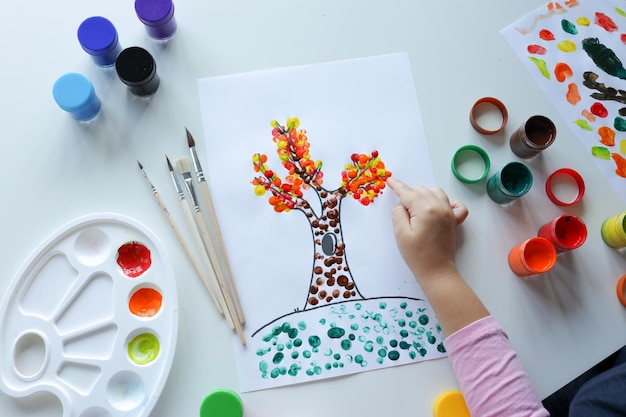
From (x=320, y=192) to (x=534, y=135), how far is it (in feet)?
1.24

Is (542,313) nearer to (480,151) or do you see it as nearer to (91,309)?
(480,151)

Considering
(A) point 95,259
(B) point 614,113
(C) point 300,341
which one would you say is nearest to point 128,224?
(A) point 95,259

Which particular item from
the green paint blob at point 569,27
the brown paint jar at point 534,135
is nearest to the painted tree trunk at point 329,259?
the brown paint jar at point 534,135

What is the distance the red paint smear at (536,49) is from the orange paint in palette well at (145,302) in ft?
2.53

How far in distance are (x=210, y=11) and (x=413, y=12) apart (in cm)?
37

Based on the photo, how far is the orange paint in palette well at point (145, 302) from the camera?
0.69m

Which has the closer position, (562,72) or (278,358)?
(278,358)

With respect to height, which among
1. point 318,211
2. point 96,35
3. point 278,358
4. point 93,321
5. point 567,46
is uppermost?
point 96,35


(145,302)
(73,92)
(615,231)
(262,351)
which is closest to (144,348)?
(145,302)

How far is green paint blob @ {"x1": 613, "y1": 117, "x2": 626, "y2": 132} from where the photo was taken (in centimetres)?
82

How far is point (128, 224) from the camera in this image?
2.28 ft

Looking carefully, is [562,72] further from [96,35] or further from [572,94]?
[96,35]

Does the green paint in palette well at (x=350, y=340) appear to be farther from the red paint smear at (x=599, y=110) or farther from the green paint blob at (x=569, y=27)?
the green paint blob at (x=569, y=27)

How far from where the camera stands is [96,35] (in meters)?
0.72
